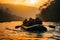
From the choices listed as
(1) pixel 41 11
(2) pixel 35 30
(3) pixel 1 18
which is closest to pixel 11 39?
(2) pixel 35 30

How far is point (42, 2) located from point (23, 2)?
5.52 meters

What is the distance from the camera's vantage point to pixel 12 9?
61.8 metres

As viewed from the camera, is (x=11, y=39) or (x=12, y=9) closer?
(x=11, y=39)

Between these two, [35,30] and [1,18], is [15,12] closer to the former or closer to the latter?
[1,18]

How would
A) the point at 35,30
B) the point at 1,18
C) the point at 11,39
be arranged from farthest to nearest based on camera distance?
the point at 1,18
the point at 35,30
the point at 11,39

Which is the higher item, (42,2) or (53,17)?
(42,2)

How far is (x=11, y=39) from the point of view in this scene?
24906 mm

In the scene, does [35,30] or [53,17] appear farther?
[53,17]

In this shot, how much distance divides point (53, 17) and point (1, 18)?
15.1m

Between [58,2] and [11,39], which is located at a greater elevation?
[58,2]

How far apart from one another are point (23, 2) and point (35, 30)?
25843 mm

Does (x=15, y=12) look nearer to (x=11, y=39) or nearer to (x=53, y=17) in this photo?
(x=53, y=17)

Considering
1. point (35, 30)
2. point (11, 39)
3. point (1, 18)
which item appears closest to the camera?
point (11, 39)

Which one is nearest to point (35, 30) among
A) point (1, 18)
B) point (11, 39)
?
point (11, 39)
